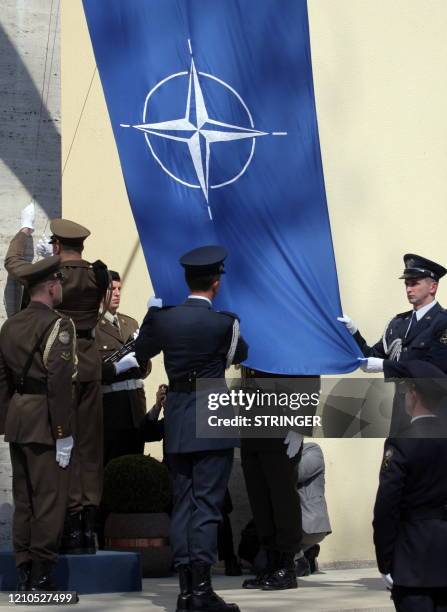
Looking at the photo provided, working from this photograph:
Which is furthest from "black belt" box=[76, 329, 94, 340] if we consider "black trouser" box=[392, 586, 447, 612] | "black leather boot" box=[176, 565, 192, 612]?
"black trouser" box=[392, 586, 447, 612]

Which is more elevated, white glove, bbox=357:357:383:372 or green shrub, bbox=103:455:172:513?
white glove, bbox=357:357:383:372

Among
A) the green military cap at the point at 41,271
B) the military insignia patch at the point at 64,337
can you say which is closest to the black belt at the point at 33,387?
the military insignia patch at the point at 64,337

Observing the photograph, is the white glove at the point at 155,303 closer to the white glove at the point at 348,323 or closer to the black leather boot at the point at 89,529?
the white glove at the point at 348,323

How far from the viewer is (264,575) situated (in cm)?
754

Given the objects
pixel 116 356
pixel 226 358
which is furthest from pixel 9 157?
pixel 226 358

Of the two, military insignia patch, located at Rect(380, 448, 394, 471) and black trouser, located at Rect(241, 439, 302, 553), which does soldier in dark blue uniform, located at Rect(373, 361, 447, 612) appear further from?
black trouser, located at Rect(241, 439, 302, 553)

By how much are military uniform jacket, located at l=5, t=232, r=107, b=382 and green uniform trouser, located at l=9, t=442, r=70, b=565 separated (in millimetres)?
727

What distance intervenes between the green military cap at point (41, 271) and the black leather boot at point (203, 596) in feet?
4.89

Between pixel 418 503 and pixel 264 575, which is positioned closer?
pixel 418 503

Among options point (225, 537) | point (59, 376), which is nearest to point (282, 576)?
point (225, 537)

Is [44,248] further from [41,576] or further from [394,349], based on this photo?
[394,349]

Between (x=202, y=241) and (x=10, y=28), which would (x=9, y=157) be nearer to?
(x=10, y=28)

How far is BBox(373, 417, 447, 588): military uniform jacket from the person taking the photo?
16.8 ft

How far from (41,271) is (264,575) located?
2.00 metres
